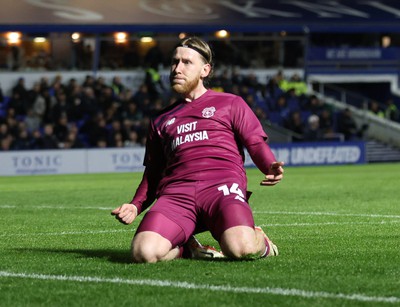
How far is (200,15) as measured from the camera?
1592 inches

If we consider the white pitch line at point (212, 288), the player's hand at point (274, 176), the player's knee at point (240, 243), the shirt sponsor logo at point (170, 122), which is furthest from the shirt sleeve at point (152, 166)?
the white pitch line at point (212, 288)

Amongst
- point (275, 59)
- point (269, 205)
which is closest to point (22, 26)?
point (275, 59)

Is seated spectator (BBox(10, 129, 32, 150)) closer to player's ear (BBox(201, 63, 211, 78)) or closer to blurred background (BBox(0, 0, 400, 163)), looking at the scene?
blurred background (BBox(0, 0, 400, 163))

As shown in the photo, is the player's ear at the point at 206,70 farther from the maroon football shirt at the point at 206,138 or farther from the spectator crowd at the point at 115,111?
the spectator crowd at the point at 115,111

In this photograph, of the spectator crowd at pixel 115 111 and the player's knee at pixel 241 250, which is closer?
the player's knee at pixel 241 250

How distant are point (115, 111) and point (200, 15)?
814cm

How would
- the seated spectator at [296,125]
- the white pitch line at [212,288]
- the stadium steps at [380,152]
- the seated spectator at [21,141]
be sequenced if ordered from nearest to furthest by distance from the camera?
the white pitch line at [212,288], the seated spectator at [21,141], the seated spectator at [296,125], the stadium steps at [380,152]

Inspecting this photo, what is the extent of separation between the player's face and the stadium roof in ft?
96.2

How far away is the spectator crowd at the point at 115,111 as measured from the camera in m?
31.5

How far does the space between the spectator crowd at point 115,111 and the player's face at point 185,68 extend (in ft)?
73.2

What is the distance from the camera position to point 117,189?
831 inches

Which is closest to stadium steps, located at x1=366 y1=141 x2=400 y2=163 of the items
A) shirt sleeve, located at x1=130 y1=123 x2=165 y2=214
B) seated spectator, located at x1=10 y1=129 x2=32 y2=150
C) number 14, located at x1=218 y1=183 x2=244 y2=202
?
seated spectator, located at x1=10 y1=129 x2=32 y2=150

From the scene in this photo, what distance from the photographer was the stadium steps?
3750 centimetres

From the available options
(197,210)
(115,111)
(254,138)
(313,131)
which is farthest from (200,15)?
(197,210)
